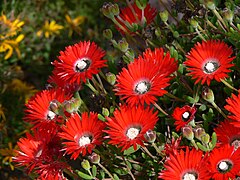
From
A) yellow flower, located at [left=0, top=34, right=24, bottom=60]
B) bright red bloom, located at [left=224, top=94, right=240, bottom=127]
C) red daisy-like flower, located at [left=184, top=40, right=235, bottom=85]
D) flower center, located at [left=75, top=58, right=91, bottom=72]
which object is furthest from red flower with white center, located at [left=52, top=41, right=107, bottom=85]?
yellow flower, located at [left=0, top=34, right=24, bottom=60]

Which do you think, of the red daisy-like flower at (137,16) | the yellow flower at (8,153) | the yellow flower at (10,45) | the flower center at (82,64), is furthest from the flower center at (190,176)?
the yellow flower at (10,45)

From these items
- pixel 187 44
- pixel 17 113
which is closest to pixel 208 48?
pixel 187 44

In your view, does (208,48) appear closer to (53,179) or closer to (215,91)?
(215,91)

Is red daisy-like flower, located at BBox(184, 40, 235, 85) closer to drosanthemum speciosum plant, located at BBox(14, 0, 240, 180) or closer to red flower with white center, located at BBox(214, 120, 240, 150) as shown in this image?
drosanthemum speciosum plant, located at BBox(14, 0, 240, 180)

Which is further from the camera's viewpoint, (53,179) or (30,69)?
(30,69)

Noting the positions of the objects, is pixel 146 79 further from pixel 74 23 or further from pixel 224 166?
pixel 74 23

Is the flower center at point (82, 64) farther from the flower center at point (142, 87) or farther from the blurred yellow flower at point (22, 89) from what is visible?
the blurred yellow flower at point (22, 89)
